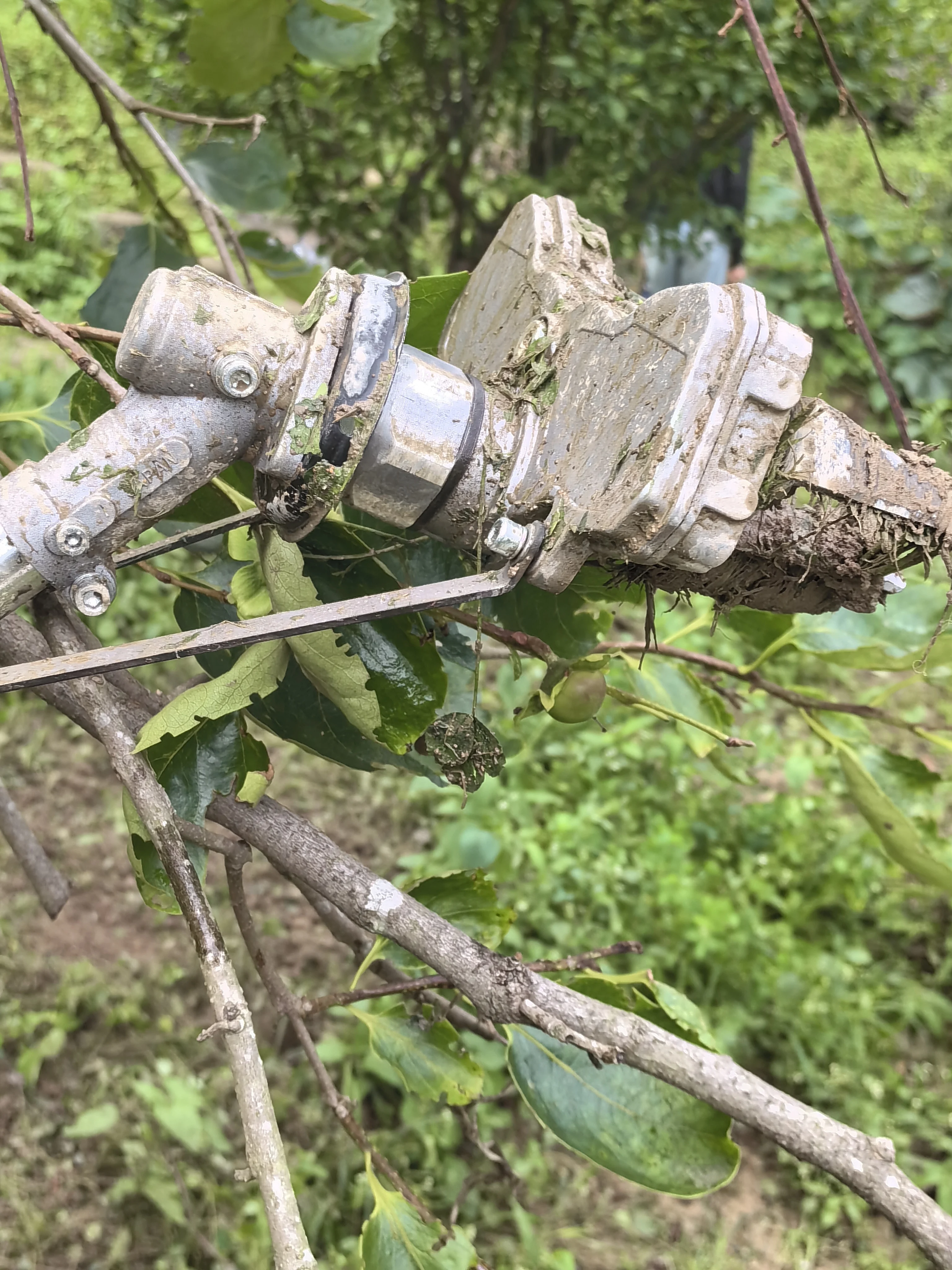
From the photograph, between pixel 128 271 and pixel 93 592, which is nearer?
pixel 93 592

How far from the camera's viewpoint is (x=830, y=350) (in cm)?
357

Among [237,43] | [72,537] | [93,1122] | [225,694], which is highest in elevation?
[237,43]

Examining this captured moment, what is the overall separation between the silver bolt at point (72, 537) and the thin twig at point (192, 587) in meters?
0.20

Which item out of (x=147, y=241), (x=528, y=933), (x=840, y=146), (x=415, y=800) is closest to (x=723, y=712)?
(x=147, y=241)

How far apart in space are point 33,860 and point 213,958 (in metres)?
0.49

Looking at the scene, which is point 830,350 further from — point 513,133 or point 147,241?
point 147,241

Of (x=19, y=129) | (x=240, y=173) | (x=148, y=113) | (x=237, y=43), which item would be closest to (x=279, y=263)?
(x=240, y=173)

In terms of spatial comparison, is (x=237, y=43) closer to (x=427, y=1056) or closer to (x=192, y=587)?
(x=192, y=587)

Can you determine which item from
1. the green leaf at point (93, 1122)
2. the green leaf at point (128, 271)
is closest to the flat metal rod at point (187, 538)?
the green leaf at point (128, 271)

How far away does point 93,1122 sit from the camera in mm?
1517

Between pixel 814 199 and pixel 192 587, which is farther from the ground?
pixel 814 199

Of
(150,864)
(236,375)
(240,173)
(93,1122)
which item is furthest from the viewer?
(93,1122)

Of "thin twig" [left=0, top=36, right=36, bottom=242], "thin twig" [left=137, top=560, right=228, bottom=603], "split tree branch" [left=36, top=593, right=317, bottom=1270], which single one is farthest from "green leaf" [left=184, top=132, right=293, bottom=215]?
"split tree branch" [left=36, top=593, right=317, bottom=1270]

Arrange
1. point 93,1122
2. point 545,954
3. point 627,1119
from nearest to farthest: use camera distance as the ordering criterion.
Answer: point 627,1119 < point 93,1122 < point 545,954
